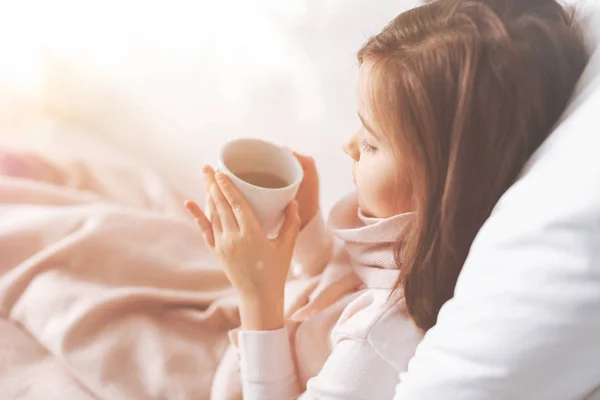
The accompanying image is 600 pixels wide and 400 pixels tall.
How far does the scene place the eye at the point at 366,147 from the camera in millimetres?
633

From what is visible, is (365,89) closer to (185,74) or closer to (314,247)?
(314,247)

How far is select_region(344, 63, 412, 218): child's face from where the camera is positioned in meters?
0.61

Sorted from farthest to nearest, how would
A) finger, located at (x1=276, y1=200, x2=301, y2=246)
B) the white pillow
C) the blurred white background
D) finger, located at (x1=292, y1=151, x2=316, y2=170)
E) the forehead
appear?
the blurred white background
finger, located at (x1=292, y1=151, x2=316, y2=170)
finger, located at (x1=276, y1=200, x2=301, y2=246)
the forehead
the white pillow

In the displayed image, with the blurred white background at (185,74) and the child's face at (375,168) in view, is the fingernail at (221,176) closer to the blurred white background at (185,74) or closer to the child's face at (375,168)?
the child's face at (375,168)

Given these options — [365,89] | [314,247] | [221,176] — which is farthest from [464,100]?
[314,247]

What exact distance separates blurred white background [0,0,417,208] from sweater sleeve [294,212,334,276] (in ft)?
0.65

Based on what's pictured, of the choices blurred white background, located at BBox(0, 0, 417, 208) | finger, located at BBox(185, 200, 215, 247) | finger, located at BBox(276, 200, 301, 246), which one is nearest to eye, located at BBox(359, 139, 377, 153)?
finger, located at BBox(276, 200, 301, 246)

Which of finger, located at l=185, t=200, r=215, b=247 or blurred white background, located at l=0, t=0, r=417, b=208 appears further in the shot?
blurred white background, located at l=0, t=0, r=417, b=208

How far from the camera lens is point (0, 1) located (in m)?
1.17

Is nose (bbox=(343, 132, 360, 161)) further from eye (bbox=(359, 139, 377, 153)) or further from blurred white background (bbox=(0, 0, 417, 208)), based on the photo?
blurred white background (bbox=(0, 0, 417, 208))

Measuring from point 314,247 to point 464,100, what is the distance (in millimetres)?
375

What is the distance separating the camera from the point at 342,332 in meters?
0.66

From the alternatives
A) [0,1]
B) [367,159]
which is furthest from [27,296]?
[0,1]

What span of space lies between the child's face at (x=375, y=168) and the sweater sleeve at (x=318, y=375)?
0.45 ft
